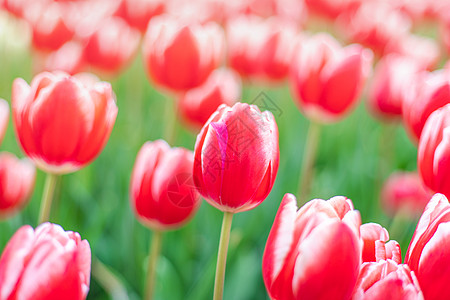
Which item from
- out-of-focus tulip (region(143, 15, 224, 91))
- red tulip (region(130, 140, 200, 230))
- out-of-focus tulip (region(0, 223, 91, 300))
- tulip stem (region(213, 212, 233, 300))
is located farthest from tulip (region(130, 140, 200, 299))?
out-of-focus tulip (region(143, 15, 224, 91))

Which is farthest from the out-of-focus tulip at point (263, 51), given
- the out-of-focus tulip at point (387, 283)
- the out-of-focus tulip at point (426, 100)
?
the out-of-focus tulip at point (387, 283)

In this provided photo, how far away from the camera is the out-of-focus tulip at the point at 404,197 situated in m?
1.21

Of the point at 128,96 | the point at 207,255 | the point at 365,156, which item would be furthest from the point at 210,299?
the point at 128,96

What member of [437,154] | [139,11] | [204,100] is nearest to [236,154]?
[437,154]

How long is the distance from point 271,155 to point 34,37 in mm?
1099

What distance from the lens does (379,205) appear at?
1.31m

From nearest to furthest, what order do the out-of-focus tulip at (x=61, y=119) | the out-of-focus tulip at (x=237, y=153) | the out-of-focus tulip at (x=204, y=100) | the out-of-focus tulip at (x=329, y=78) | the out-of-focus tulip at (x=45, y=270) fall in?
the out-of-focus tulip at (x=45, y=270)
the out-of-focus tulip at (x=237, y=153)
the out-of-focus tulip at (x=61, y=119)
the out-of-focus tulip at (x=329, y=78)
the out-of-focus tulip at (x=204, y=100)

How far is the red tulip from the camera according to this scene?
70 centimetres

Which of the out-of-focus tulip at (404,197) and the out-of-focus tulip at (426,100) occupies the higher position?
the out-of-focus tulip at (426,100)

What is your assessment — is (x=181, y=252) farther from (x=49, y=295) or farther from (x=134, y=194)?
(x=49, y=295)

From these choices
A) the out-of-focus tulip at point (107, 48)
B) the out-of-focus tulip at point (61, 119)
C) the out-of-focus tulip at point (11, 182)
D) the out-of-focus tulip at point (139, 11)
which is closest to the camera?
the out-of-focus tulip at point (61, 119)

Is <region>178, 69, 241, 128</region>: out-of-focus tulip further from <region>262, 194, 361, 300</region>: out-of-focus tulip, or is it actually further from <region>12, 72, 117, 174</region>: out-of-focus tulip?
<region>262, 194, 361, 300</region>: out-of-focus tulip

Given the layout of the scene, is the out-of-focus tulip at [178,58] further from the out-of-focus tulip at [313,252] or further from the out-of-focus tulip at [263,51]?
the out-of-focus tulip at [313,252]

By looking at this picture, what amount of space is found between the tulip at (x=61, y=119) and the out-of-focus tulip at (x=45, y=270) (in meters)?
0.24
